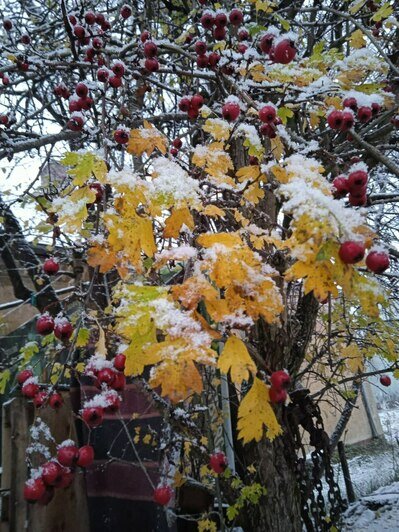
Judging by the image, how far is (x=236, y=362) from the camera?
1237mm

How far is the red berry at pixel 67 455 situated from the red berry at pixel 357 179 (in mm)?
1493

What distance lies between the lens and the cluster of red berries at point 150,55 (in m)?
2.19

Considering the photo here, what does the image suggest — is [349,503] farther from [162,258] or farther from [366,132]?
[162,258]

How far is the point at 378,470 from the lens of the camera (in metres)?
7.53

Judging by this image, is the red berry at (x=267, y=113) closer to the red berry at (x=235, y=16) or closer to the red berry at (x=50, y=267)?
the red berry at (x=235, y=16)

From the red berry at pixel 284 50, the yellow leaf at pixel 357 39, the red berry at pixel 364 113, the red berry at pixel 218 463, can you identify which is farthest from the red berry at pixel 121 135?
the yellow leaf at pixel 357 39

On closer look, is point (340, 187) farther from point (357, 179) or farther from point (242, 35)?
point (242, 35)

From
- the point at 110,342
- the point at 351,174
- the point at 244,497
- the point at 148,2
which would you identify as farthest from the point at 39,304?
the point at 148,2

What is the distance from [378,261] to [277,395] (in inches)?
23.4

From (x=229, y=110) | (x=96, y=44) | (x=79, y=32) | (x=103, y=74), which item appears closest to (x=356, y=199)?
(x=229, y=110)

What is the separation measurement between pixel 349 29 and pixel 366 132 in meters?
1.96

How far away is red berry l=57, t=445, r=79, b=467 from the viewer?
1.65 metres

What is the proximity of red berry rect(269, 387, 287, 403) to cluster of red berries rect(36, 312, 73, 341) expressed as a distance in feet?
2.87

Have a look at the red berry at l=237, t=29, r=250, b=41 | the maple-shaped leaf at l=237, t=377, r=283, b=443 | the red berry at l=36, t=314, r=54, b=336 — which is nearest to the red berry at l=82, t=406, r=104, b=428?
the red berry at l=36, t=314, r=54, b=336
